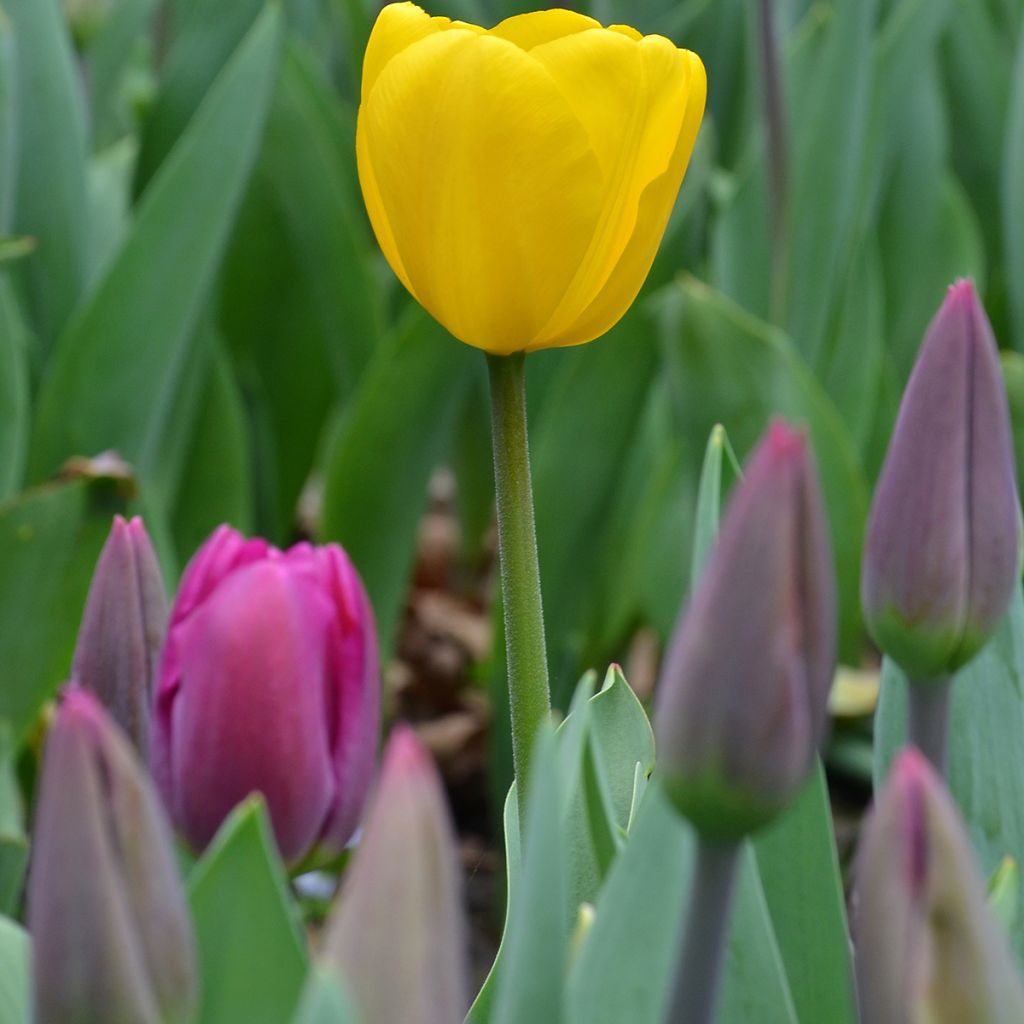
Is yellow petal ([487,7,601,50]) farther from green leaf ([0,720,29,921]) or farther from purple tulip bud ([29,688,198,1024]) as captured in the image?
green leaf ([0,720,29,921])

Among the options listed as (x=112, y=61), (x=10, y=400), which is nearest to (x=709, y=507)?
(x=10, y=400)

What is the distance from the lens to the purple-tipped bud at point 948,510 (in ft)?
1.42

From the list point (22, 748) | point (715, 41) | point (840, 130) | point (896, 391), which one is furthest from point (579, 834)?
point (715, 41)

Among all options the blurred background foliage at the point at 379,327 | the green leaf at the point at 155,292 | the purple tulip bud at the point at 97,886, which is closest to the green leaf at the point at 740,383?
the blurred background foliage at the point at 379,327

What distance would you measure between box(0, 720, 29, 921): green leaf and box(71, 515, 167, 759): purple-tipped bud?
53cm

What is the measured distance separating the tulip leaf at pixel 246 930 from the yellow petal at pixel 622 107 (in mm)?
258

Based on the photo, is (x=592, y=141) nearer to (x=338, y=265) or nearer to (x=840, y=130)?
(x=840, y=130)

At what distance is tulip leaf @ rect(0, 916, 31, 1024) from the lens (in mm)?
479

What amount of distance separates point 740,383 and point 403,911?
1.10 meters

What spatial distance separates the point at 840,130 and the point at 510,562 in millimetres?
1040

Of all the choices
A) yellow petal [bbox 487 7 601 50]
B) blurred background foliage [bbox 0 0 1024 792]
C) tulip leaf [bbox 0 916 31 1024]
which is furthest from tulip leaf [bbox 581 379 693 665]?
tulip leaf [bbox 0 916 31 1024]

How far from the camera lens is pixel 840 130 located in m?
1.52

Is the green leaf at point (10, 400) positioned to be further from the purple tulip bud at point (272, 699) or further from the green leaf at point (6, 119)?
the purple tulip bud at point (272, 699)

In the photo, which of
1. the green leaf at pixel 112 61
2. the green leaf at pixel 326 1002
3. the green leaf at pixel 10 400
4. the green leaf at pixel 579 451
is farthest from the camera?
the green leaf at pixel 112 61
